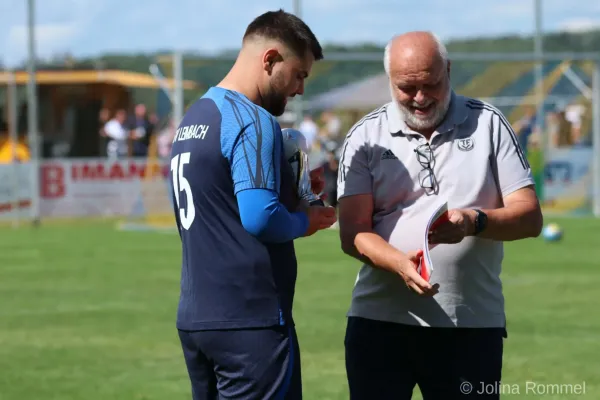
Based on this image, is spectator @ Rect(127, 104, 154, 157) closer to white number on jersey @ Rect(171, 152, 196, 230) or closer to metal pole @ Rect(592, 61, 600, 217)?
metal pole @ Rect(592, 61, 600, 217)

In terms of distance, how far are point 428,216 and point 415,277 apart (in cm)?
42

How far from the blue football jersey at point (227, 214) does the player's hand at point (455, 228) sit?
0.60m

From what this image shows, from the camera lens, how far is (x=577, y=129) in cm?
2745

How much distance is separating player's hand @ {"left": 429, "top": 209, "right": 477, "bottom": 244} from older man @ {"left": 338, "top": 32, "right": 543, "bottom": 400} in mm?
102

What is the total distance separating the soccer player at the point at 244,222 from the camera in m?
4.20

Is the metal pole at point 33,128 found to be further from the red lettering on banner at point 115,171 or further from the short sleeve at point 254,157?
the short sleeve at point 254,157

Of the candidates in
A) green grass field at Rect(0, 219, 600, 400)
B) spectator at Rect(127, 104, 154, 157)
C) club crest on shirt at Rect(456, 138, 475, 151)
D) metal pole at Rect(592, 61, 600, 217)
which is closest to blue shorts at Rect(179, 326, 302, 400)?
club crest on shirt at Rect(456, 138, 475, 151)

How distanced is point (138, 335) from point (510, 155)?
6.32 metres

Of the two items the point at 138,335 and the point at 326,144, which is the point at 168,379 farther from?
the point at 326,144

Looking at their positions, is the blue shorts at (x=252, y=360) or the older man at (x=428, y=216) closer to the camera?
the blue shorts at (x=252, y=360)

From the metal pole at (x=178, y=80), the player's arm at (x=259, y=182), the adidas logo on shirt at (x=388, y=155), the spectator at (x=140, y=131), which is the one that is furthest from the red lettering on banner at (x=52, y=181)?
the player's arm at (x=259, y=182)

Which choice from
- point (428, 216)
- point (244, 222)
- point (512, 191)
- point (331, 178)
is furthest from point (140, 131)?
point (244, 222)

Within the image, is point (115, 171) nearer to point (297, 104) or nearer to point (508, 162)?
point (297, 104)

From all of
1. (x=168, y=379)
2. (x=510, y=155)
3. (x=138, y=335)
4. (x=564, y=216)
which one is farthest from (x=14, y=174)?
(x=510, y=155)
